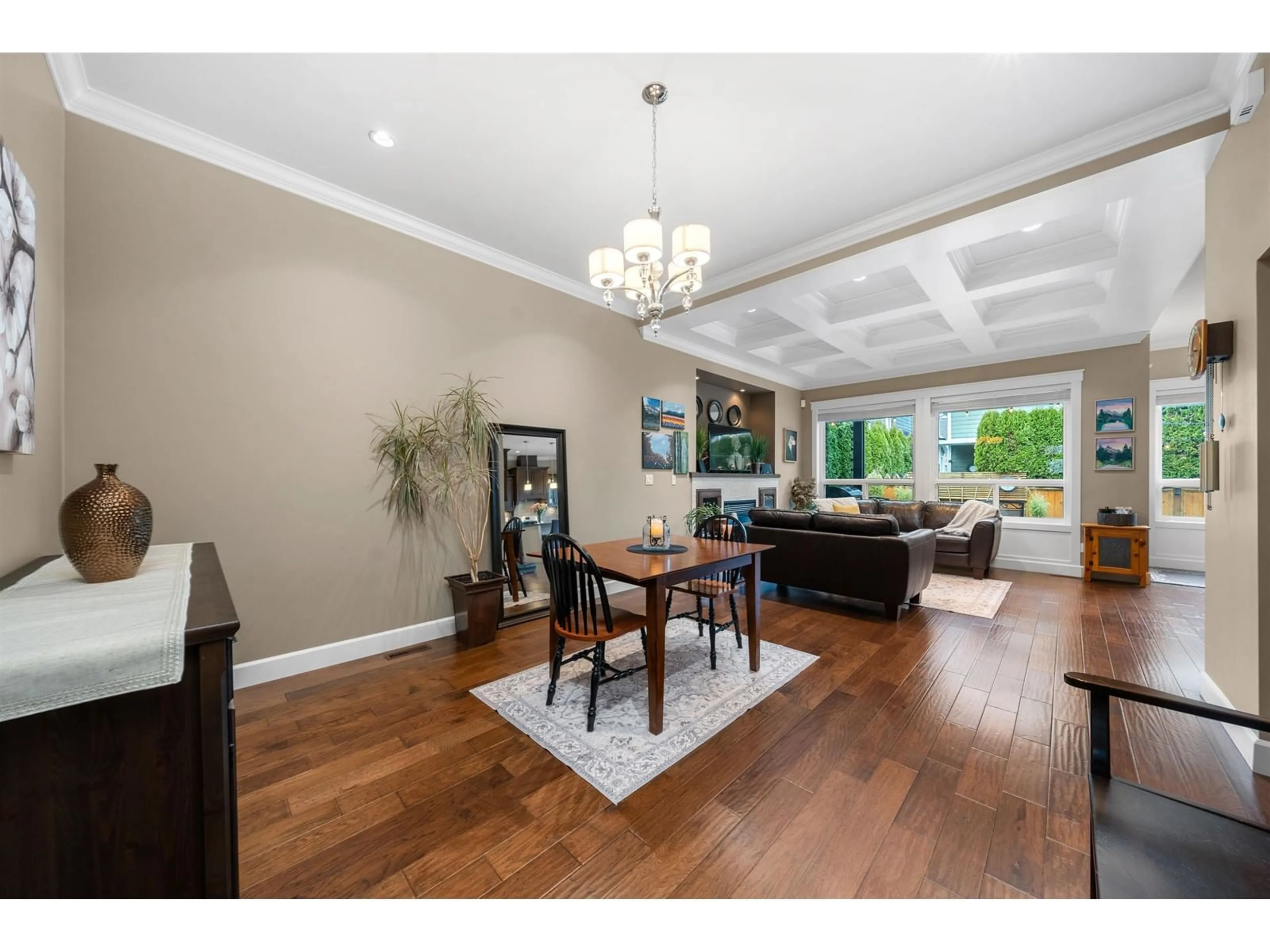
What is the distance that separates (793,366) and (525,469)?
4.47m

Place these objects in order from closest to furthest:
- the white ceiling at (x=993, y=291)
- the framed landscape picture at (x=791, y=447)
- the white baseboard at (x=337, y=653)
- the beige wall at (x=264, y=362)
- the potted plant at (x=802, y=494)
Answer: the beige wall at (x=264, y=362), the white baseboard at (x=337, y=653), the white ceiling at (x=993, y=291), the potted plant at (x=802, y=494), the framed landscape picture at (x=791, y=447)

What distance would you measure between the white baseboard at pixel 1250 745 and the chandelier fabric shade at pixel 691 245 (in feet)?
8.23

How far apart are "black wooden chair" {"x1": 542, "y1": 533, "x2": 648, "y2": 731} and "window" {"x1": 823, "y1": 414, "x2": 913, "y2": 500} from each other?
5.77 m

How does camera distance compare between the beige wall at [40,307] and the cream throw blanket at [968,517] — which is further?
the cream throw blanket at [968,517]

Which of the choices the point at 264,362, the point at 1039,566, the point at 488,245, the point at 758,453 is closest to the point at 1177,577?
the point at 1039,566

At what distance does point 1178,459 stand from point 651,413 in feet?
20.8

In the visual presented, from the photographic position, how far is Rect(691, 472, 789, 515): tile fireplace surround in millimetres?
5426

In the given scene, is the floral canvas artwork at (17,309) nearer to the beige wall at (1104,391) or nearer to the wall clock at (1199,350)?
the wall clock at (1199,350)

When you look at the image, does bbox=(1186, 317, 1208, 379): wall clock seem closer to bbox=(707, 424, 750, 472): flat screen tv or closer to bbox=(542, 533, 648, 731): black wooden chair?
bbox=(542, 533, 648, 731): black wooden chair

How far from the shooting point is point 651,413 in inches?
184

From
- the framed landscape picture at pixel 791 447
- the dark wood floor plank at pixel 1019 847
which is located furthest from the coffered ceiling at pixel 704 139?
the framed landscape picture at pixel 791 447

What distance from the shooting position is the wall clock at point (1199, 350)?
196 centimetres
